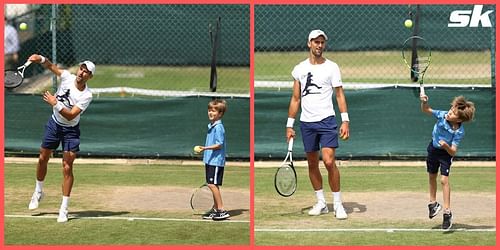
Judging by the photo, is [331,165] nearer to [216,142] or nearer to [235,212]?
[216,142]

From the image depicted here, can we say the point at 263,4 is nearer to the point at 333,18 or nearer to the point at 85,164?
the point at 333,18

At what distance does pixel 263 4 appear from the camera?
1059cm

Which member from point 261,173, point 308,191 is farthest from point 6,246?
point 261,173

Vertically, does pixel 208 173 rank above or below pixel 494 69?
below

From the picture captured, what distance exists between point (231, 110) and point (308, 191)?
86.5 inches

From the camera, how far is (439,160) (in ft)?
22.4

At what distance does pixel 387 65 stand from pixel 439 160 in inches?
224

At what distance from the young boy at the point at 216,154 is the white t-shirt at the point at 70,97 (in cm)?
93

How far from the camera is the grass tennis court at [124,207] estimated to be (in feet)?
21.7

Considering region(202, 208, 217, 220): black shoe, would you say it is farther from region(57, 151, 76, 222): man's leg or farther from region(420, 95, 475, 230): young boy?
region(420, 95, 475, 230): young boy

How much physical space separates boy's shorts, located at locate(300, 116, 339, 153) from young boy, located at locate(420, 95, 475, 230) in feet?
2.30

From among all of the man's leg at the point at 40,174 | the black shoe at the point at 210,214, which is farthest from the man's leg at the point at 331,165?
the man's leg at the point at 40,174

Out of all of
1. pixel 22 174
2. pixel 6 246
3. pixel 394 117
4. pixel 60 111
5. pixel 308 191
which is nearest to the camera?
pixel 6 246

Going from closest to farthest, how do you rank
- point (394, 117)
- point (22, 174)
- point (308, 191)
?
1. point (308, 191)
2. point (22, 174)
3. point (394, 117)
